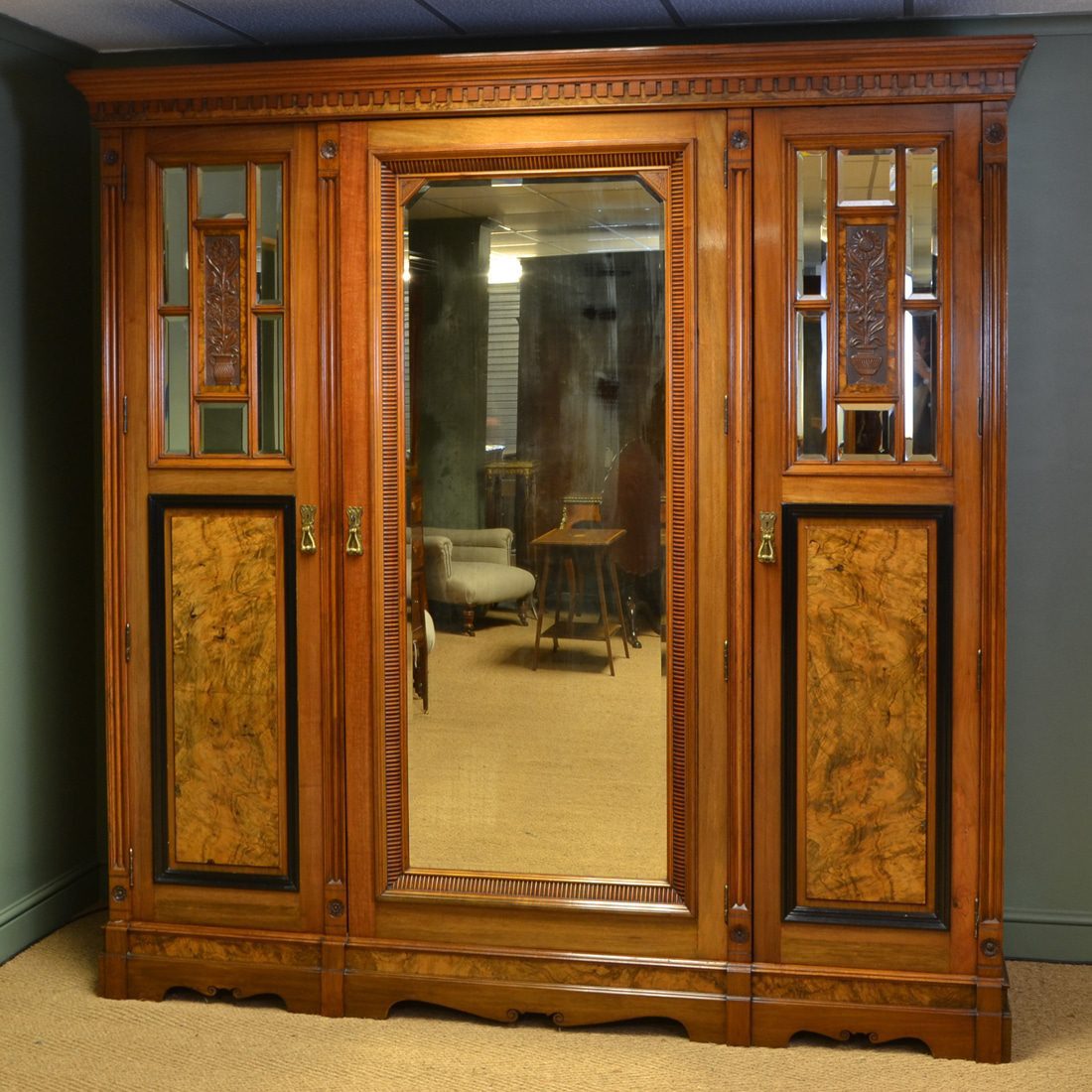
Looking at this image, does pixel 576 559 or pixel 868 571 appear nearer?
pixel 868 571

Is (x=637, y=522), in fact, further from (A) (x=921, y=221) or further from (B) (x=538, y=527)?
(A) (x=921, y=221)

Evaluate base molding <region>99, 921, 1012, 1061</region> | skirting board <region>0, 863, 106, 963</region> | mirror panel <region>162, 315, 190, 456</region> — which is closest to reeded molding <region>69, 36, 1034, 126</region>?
mirror panel <region>162, 315, 190, 456</region>

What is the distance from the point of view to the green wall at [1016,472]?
307 cm

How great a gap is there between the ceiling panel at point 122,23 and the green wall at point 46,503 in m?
0.10

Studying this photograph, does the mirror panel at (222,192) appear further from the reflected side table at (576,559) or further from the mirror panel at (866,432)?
the mirror panel at (866,432)

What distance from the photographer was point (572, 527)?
9.16 ft

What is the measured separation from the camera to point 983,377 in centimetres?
262

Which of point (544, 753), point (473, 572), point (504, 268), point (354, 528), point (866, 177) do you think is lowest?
point (544, 753)

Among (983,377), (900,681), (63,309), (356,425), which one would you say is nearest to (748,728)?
(900,681)

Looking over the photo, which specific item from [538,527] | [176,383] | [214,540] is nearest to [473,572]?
[538,527]

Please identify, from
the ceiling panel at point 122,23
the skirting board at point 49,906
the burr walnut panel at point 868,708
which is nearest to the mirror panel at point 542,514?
the burr walnut panel at point 868,708

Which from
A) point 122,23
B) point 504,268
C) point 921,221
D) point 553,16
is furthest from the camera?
Answer: point 122,23

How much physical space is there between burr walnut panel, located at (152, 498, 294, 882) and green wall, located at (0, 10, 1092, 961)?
566 mm

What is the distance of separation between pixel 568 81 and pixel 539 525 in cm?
96
